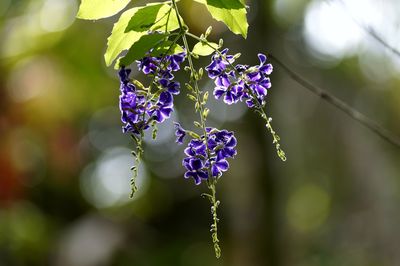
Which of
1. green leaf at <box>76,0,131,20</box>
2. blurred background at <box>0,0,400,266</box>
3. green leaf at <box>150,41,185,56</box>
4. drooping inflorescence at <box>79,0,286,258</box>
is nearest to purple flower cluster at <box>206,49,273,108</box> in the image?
drooping inflorescence at <box>79,0,286,258</box>

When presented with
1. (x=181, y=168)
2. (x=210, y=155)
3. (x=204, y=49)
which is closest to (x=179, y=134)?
(x=210, y=155)

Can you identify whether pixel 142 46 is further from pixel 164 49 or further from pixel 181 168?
pixel 181 168

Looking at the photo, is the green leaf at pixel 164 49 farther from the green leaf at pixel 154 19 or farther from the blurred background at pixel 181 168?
the blurred background at pixel 181 168

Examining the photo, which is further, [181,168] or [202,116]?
[181,168]

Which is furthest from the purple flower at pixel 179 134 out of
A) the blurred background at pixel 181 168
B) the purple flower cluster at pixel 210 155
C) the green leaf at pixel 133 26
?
the blurred background at pixel 181 168

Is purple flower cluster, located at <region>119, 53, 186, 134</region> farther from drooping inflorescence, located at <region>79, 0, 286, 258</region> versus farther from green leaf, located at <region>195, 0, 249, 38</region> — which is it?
green leaf, located at <region>195, 0, 249, 38</region>
